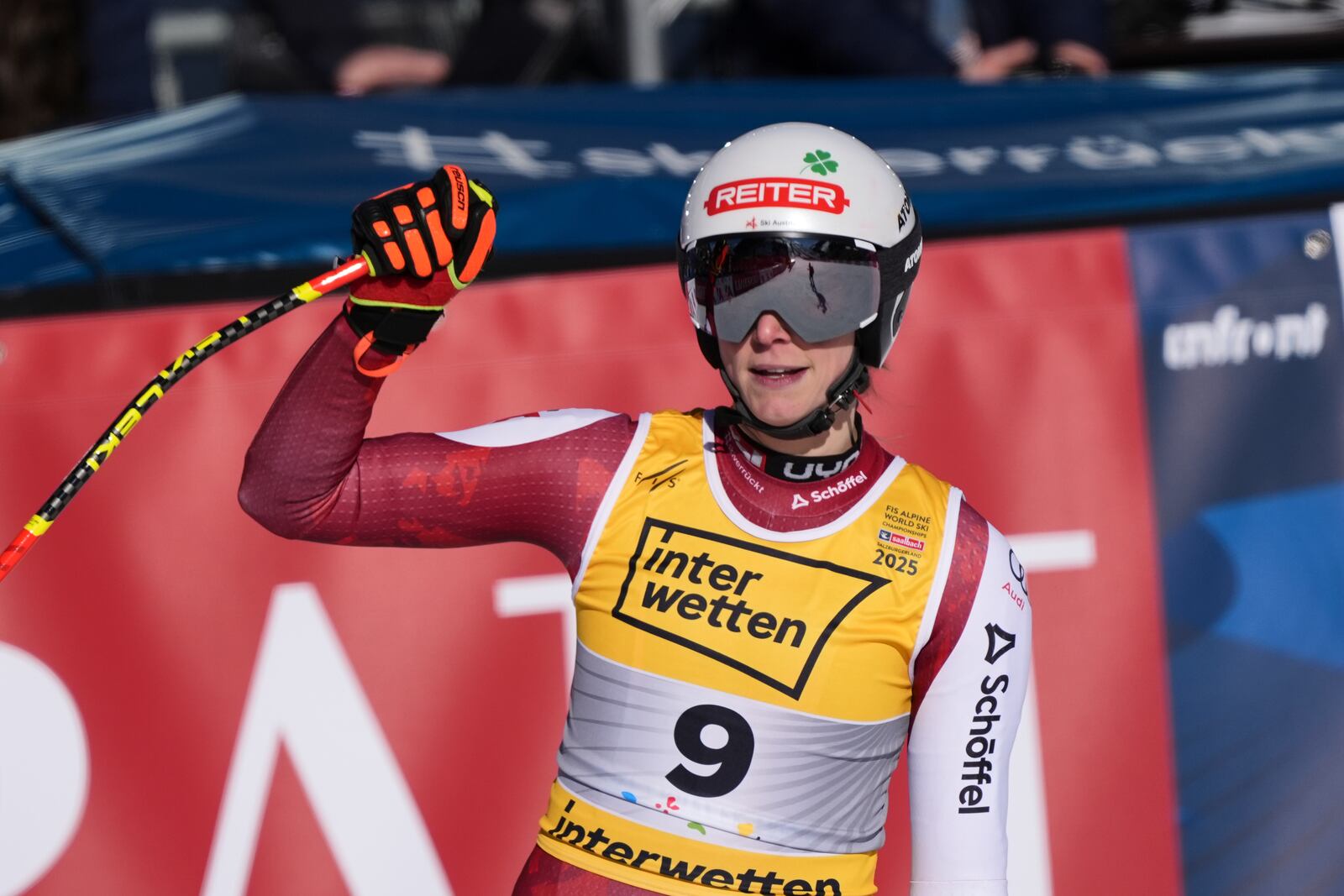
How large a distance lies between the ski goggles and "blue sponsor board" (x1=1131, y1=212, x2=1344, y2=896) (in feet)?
5.67

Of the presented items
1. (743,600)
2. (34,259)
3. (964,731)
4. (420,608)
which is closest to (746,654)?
(743,600)

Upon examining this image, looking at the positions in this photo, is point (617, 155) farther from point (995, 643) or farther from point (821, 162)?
point (995, 643)

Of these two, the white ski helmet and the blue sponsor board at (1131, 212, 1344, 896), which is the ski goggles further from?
the blue sponsor board at (1131, 212, 1344, 896)

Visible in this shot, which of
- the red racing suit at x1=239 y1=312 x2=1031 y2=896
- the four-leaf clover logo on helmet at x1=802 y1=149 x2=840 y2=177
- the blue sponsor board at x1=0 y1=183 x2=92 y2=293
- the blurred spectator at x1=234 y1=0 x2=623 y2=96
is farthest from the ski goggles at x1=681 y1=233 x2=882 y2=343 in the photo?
the blurred spectator at x1=234 y1=0 x2=623 y2=96

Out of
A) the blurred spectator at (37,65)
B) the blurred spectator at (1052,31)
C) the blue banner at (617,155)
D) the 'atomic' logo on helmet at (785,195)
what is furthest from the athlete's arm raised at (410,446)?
the blurred spectator at (37,65)

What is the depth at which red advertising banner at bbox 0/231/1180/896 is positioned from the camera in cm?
339

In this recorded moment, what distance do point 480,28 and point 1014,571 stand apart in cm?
364

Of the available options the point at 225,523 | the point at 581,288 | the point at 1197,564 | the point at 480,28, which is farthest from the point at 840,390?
the point at 480,28

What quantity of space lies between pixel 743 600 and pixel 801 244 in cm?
59

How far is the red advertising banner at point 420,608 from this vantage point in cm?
339

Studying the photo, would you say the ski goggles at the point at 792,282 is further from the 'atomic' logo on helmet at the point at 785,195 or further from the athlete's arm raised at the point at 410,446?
the athlete's arm raised at the point at 410,446

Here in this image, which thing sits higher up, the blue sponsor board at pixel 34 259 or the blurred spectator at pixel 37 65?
the blurred spectator at pixel 37 65

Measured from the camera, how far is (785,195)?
2.56m

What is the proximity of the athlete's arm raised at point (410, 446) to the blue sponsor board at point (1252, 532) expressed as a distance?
196 cm
